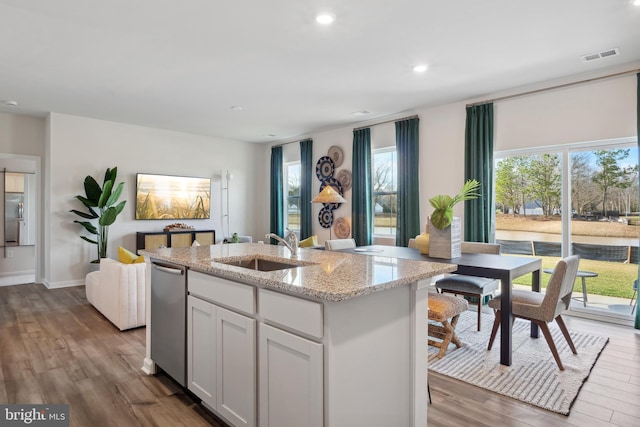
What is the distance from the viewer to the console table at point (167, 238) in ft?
19.7

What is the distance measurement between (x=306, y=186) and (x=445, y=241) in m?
3.97

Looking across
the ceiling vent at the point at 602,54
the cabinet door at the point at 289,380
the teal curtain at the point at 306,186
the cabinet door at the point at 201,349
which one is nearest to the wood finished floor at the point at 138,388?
the cabinet door at the point at 201,349

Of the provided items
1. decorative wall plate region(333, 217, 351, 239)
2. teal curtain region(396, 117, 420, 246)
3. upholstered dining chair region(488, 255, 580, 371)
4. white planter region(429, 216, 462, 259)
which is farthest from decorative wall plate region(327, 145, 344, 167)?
upholstered dining chair region(488, 255, 580, 371)

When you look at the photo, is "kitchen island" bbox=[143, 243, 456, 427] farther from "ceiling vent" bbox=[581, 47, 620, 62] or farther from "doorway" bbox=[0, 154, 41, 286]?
"doorway" bbox=[0, 154, 41, 286]

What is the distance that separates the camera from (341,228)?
6.24 m

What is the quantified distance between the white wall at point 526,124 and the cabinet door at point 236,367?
3798 millimetres

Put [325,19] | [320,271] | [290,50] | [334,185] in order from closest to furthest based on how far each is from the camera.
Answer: [320,271] → [325,19] → [290,50] → [334,185]

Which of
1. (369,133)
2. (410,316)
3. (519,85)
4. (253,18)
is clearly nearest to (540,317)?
(410,316)

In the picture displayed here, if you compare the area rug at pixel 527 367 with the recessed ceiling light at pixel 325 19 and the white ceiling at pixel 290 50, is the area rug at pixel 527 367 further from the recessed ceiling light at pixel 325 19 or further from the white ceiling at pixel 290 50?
the recessed ceiling light at pixel 325 19

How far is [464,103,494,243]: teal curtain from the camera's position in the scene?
448cm

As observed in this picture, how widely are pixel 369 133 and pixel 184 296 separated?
170 inches

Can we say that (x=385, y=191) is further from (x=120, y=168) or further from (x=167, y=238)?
(x=120, y=168)

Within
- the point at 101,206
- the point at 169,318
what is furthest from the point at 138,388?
the point at 101,206

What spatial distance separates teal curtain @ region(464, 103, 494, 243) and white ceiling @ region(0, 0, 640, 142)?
1.02 feet
